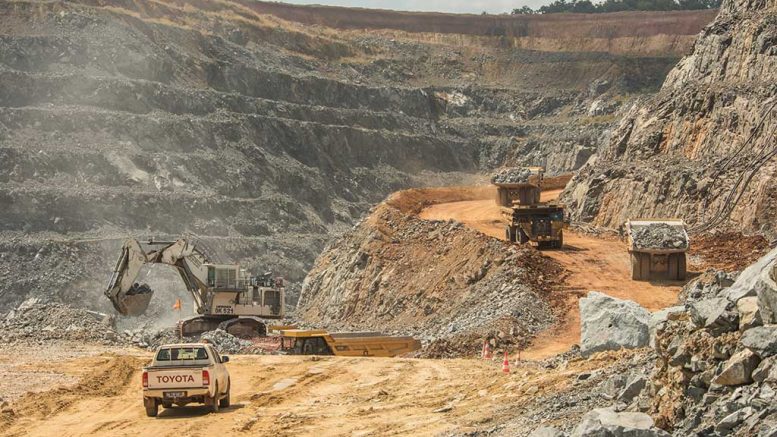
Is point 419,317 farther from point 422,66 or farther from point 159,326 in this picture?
point 422,66

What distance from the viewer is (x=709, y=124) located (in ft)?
166

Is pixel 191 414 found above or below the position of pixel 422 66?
below

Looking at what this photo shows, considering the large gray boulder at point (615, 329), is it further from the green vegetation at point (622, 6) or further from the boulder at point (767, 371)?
the green vegetation at point (622, 6)

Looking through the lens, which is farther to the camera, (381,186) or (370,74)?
(370,74)

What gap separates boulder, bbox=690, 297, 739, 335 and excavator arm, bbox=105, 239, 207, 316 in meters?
26.9

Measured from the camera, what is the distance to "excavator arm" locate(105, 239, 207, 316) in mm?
38781

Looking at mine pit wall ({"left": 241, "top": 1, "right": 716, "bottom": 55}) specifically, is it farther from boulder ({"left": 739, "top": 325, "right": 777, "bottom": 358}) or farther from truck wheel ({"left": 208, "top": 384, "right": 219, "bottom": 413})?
boulder ({"left": 739, "top": 325, "right": 777, "bottom": 358})

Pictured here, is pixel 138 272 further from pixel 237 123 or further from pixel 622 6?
pixel 622 6

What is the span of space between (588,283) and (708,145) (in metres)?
11.7

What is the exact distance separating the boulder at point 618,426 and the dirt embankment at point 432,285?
20.7 metres

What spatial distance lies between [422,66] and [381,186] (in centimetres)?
3084

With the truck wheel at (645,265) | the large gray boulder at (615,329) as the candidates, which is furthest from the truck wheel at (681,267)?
the large gray boulder at (615,329)

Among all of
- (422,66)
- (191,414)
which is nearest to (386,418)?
(191,414)

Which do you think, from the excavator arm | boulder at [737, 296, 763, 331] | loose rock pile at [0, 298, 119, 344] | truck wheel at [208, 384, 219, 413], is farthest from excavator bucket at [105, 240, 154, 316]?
boulder at [737, 296, 763, 331]
